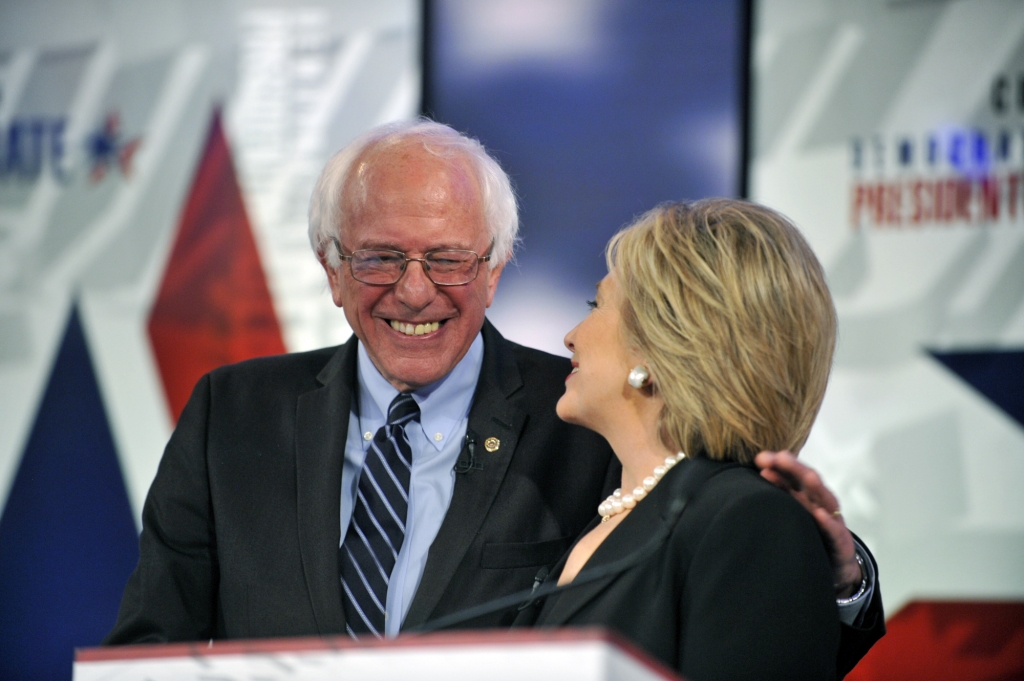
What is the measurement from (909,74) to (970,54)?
22 cm

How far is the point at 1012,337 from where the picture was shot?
3742 millimetres

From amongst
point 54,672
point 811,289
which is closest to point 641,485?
point 811,289

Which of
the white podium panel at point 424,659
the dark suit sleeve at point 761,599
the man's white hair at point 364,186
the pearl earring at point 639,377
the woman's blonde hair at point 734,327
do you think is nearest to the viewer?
the white podium panel at point 424,659

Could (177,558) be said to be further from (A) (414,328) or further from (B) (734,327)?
(B) (734,327)

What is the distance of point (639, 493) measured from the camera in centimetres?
166

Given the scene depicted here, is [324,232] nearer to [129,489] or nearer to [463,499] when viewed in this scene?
[463,499]

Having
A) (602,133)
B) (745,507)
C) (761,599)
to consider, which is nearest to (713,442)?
(745,507)

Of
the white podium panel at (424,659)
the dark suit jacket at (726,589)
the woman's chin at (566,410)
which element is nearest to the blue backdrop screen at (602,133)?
the woman's chin at (566,410)

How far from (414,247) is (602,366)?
0.57m

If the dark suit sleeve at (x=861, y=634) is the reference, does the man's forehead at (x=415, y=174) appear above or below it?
above

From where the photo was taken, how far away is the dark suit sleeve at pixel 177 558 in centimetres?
196

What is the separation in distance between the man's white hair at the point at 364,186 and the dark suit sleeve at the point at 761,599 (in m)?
0.97

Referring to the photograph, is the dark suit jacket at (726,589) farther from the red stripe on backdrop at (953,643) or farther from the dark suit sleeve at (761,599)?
the red stripe on backdrop at (953,643)

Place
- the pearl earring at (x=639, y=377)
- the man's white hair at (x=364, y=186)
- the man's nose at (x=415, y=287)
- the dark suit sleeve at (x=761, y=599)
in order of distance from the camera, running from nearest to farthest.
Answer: the dark suit sleeve at (x=761, y=599)
the pearl earring at (x=639, y=377)
the man's nose at (x=415, y=287)
the man's white hair at (x=364, y=186)
